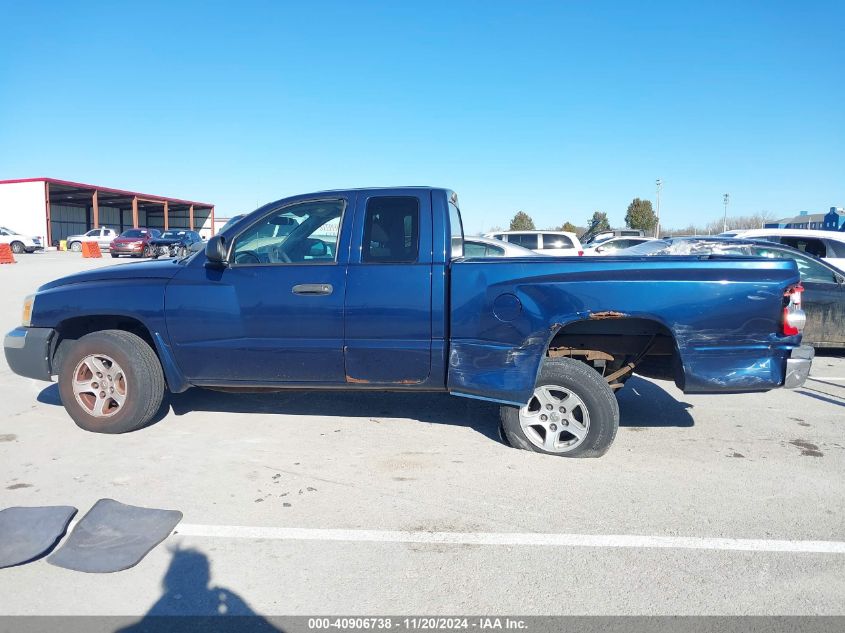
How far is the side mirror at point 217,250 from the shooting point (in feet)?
14.4

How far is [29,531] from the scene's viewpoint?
3283mm

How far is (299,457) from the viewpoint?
4363 millimetres

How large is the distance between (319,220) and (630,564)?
10.3ft

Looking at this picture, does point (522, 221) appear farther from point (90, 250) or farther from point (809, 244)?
point (809, 244)

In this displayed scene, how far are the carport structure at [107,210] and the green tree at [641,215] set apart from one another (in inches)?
1633

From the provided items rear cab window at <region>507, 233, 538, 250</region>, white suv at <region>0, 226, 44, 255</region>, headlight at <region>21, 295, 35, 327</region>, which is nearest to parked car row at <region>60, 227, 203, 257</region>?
white suv at <region>0, 226, 44, 255</region>

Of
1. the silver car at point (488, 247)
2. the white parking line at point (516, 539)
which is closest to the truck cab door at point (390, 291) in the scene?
the white parking line at point (516, 539)

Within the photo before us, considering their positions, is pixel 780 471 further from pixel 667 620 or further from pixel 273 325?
pixel 273 325

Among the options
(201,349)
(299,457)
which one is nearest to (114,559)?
(299,457)

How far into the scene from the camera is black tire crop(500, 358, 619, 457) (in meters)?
4.21

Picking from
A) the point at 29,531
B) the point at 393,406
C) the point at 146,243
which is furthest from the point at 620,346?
the point at 146,243

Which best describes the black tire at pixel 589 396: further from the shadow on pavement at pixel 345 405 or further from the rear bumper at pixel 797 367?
the rear bumper at pixel 797 367

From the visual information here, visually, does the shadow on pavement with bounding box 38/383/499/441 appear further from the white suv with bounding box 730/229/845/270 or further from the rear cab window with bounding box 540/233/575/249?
the rear cab window with bounding box 540/233/575/249

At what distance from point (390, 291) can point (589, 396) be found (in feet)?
5.24
